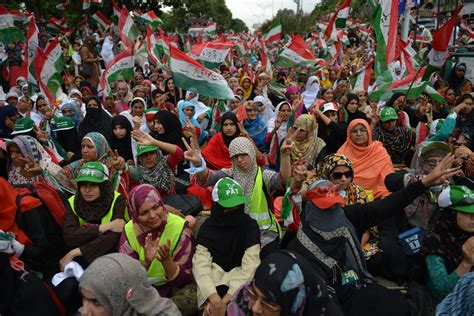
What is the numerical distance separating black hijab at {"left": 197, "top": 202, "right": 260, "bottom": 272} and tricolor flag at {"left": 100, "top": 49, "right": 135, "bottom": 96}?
16.0 feet

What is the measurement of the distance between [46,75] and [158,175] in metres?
4.22

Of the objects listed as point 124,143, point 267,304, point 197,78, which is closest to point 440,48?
point 197,78

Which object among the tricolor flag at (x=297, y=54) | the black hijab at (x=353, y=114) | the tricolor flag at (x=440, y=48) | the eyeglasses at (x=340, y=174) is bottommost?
the black hijab at (x=353, y=114)

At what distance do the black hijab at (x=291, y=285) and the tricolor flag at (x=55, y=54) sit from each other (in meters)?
6.44

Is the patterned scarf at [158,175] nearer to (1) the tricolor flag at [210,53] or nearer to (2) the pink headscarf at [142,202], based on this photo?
(2) the pink headscarf at [142,202]

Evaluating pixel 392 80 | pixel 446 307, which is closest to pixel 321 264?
pixel 446 307

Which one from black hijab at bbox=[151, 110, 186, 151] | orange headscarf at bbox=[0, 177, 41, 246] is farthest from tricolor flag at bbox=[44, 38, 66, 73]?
orange headscarf at bbox=[0, 177, 41, 246]

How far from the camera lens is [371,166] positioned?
163 inches

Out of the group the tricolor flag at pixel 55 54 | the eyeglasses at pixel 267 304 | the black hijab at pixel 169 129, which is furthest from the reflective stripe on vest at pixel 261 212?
the tricolor flag at pixel 55 54

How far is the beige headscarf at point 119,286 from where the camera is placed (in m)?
1.93

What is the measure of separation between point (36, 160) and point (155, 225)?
1864mm

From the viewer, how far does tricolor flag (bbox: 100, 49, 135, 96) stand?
709 centimetres

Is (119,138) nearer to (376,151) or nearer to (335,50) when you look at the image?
(376,151)

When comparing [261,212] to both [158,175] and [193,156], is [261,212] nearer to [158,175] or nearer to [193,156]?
[193,156]
